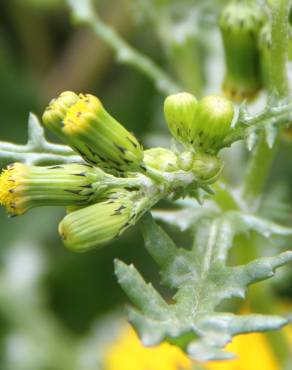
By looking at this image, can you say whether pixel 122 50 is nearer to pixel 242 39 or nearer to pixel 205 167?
pixel 242 39

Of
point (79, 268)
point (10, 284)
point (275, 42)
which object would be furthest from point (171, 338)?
point (79, 268)

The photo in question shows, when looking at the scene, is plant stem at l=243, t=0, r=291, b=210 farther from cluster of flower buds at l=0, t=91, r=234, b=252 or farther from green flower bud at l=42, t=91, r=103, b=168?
green flower bud at l=42, t=91, r=103, b=168

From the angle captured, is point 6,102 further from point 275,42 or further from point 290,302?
point 275,42

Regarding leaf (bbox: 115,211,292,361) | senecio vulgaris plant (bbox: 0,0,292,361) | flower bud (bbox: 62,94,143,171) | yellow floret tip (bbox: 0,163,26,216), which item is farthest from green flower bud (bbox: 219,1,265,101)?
yellow floret tip (bbox: 0,163,26,216)

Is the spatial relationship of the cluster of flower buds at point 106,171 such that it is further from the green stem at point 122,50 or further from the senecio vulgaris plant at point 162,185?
the green stem at point 122,50

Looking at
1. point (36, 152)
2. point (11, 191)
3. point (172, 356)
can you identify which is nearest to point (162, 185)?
point (11, 191)

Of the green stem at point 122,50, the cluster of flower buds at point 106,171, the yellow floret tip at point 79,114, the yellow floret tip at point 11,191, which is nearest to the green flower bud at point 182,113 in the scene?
the cluster of flower buds at point 106,171
